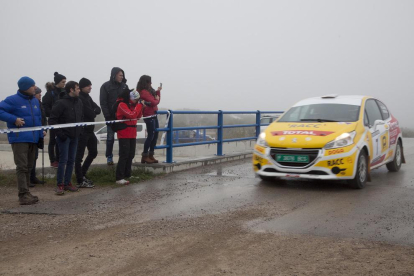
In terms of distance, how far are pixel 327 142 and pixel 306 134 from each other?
1.42 ft

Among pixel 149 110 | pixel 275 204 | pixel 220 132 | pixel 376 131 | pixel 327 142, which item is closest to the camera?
pixel 275 204

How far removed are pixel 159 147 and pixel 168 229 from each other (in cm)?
497

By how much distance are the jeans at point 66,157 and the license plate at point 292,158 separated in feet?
11.6

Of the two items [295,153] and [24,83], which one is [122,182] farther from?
[295,153]

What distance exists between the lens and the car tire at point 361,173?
8.84 m

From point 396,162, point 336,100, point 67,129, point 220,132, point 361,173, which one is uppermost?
point 336,100

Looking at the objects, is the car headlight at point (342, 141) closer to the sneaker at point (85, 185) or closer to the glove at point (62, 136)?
the sneaker at point (85, 185)

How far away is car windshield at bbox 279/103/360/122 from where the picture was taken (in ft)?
31.8

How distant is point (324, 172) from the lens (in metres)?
8.73

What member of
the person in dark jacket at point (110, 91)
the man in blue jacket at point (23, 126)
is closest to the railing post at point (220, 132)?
the person in dark jacket at point (110, 91)

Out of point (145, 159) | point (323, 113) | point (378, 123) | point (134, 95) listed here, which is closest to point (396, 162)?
point (378, 123)

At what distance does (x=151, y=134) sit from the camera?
10898 mm

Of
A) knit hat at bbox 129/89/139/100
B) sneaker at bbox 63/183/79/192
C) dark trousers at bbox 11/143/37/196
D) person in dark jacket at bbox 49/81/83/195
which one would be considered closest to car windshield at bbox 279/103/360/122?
knit hat at bbox 129/89/139/100

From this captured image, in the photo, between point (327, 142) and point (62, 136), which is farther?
point (327, 142)
